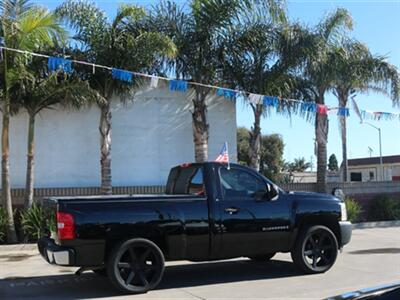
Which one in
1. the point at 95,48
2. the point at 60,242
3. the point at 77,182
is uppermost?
the point at 95,48

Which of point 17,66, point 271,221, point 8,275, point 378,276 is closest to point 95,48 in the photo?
point 17,66

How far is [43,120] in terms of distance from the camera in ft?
58.0

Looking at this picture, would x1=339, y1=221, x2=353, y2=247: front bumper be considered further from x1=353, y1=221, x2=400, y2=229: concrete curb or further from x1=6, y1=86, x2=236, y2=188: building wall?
x1=6, y1=86, x2=236, y2=188: building wall

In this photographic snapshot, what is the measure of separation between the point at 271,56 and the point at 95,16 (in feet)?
18.6

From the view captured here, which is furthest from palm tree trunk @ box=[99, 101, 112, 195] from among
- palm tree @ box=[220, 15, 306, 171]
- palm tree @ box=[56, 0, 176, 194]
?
palm tree @ box=[220, 15, 306, 171]

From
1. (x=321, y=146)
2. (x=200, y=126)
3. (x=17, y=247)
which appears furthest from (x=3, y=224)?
(x=321, y=146)

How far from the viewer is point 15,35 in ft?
45.2

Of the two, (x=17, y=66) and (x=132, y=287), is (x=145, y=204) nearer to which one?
(x=132, y=287)

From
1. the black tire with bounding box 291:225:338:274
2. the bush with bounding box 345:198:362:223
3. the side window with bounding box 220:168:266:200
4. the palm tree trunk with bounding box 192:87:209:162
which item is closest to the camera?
the side window with bounding box 220:168:266:200

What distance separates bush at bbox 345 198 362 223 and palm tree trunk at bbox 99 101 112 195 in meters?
8.07

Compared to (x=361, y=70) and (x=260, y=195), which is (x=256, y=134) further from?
(x=260, y=195)

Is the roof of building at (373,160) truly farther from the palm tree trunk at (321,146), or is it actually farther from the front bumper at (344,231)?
the front bumper at (344,231)

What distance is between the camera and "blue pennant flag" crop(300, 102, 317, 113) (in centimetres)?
1883

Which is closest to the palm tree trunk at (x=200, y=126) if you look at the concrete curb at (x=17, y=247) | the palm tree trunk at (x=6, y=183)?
the palm tree trunk at (x=6, y=183)
